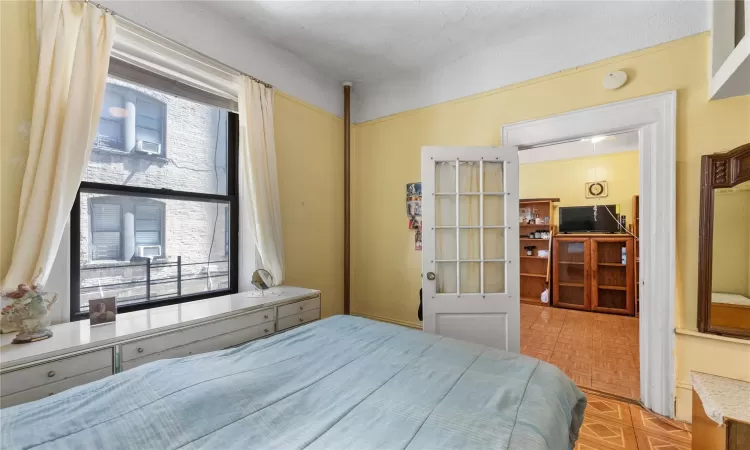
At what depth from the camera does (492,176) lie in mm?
2707

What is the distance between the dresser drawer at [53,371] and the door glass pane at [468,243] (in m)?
2.47

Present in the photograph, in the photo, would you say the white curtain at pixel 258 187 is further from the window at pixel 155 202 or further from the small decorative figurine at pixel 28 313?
the small decorative figurine at pixel 28 313

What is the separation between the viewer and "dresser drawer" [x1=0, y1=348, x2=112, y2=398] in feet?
3.98

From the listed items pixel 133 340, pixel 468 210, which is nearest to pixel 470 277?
pixel 468 210

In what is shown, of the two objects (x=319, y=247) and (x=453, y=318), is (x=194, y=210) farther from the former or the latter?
(x=453, y=318)

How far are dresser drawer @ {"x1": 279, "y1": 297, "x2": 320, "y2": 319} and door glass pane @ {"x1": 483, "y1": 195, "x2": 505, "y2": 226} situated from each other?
1650 millimetres

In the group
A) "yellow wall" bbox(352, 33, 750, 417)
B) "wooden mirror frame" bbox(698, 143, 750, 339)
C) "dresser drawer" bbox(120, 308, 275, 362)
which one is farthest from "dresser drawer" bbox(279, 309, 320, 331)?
"wooden mirror frame" bbox(698, 143, 750, 339)

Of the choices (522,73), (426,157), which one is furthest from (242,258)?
(522,73)

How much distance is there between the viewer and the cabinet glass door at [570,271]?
16.9 feet

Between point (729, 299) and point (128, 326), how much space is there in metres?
3.71

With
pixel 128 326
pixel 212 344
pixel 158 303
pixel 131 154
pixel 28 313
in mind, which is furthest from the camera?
pixel 158 303

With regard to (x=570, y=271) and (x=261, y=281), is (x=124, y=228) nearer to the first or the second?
(x=261, y=281)

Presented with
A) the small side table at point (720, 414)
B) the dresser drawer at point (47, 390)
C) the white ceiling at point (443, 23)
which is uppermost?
the white ceiling at point (443, 23)

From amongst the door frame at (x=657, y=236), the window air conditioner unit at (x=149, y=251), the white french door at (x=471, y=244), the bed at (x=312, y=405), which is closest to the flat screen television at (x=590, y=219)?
the door frame at (x=657, y=236)
